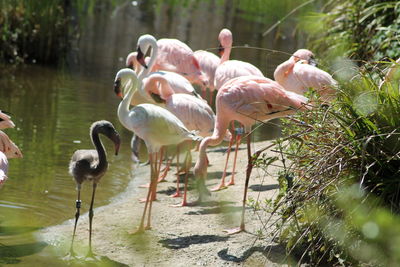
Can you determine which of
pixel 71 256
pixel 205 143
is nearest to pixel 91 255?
pixel 71 256

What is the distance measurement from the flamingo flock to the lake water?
456 mm

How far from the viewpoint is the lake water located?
18.6 ft

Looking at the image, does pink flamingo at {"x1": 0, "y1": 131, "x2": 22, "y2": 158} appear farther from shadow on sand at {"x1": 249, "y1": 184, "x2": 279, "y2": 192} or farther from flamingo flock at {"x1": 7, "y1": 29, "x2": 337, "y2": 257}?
shadow on sand at {"x1": 249, "y1": 184, "x2": 279, "y2": 192}

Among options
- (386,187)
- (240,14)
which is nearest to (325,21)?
(386,187)

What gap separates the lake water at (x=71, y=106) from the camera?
5660mm

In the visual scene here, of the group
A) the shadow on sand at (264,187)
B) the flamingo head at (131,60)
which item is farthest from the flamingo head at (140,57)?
the shadow on sand at (264,187)

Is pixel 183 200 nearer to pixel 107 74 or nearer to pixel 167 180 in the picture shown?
pixel 167 180

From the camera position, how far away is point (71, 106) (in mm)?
9695

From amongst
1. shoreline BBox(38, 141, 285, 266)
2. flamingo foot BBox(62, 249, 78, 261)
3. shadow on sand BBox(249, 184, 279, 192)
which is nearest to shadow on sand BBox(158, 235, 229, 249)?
shoreline BBox(38, 141, 285, 266)

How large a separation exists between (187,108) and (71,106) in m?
3.70

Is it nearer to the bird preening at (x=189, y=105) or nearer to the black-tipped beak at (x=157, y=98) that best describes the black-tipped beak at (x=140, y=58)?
the bird preening at (x=189, y=105)

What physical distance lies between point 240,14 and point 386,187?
18.5 metres

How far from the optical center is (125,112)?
18.9ft

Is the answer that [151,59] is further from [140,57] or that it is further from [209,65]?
[209,65]
